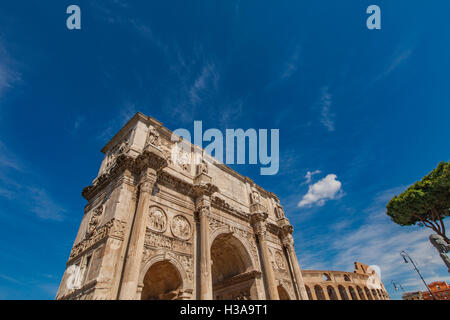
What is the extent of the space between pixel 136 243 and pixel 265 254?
31.5 feet

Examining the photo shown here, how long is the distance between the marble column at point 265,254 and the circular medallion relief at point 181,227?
6.10 metres

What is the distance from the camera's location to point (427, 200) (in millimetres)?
20953

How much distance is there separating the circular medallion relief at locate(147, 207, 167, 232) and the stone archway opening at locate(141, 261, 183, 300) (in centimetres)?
161

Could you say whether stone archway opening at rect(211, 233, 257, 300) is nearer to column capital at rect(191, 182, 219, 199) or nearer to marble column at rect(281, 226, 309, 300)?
column capital at rect(191, 182, 219, 199)

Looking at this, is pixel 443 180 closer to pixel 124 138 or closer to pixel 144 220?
pixel 144 220

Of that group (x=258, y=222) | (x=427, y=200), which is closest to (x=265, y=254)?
(x=258, y=222)

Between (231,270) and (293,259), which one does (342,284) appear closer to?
(293,259)

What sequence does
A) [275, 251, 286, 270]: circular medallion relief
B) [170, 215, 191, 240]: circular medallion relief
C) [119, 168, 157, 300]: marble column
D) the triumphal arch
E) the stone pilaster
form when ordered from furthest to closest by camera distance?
[275, 251, 286, 270]: circular medallion relief < [170, 215, 191, 240]: circular medallion relief < the triumphal arch < the stone pilaster < [119, 168, 157, 300]: marble column

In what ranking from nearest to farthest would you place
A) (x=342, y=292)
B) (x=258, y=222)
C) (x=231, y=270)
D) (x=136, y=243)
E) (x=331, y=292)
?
1. (x=136, y=243)
2. (x=231, y=270)
3. (x=258, y=222)
4. (x=331, y=292)
5. (x=342, y=292)

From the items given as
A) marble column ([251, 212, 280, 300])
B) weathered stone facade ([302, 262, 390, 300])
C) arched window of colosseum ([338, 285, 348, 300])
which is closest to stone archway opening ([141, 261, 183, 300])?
marble column ([251, 212, 280, 300])

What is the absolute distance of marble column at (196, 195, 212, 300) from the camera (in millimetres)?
11203

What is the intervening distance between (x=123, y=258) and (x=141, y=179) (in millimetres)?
3631
